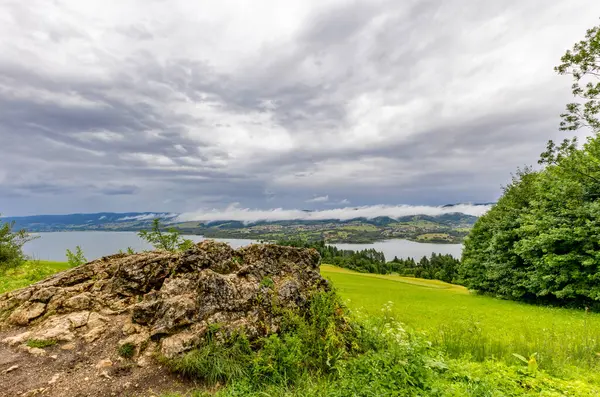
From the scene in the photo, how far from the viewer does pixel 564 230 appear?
19.5m

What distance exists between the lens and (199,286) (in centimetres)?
682

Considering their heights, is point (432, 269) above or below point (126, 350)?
below

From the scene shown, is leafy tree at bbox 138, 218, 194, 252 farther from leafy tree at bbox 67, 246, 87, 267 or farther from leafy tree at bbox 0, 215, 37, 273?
leafy tree at bbox 0, 215, 37, 273

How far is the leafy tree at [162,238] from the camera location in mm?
10363

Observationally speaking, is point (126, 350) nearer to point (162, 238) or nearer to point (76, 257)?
point (162, 238)

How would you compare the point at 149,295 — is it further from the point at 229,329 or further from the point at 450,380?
the point at 450,380

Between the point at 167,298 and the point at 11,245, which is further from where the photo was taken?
the point at 11,245

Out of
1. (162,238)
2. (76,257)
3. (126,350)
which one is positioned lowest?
(126,350)

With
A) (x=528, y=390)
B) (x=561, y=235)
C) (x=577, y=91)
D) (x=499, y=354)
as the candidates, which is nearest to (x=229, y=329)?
(x=528, y=390)

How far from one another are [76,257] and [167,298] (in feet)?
20.1

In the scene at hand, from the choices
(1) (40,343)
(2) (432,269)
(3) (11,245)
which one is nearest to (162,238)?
(1) (40,343)

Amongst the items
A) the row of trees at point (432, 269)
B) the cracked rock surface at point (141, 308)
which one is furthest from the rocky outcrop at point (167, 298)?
the row of trees at point (432, 269)

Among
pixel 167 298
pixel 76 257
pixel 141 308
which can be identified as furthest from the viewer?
pixel 76 257

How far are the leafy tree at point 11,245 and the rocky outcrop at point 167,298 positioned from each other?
52.0 feet
